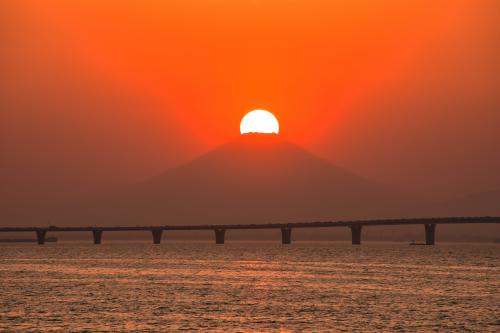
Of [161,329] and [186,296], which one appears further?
[186,296]

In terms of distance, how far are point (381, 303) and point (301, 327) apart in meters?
19.6

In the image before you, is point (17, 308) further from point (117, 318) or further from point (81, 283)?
point (81, 283)

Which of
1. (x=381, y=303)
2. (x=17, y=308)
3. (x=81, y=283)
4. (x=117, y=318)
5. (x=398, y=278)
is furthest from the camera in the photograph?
(x=398, y=278)

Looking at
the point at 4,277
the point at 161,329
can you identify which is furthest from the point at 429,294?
the point at 4,277

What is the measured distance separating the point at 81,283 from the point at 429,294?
40.0m

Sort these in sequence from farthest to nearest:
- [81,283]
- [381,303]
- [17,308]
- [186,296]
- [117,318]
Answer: [81,283]
[186,296]
[381,303]
[17,308]
[117,318]

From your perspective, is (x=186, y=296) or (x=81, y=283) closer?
(x=186, y=296)

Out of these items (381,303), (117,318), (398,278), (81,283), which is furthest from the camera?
(398,278)

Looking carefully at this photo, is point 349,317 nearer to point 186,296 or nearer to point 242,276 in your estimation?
point 186,296

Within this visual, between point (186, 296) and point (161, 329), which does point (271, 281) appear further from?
point (161, 329)

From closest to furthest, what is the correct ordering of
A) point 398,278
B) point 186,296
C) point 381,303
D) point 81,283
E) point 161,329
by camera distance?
point 161,329, point 381,303, point 186,296, point 81,283, point 398,278

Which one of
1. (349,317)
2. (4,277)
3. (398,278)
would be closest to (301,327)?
(349,317)

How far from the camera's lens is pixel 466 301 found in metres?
79.2

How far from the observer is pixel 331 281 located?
109 metres
